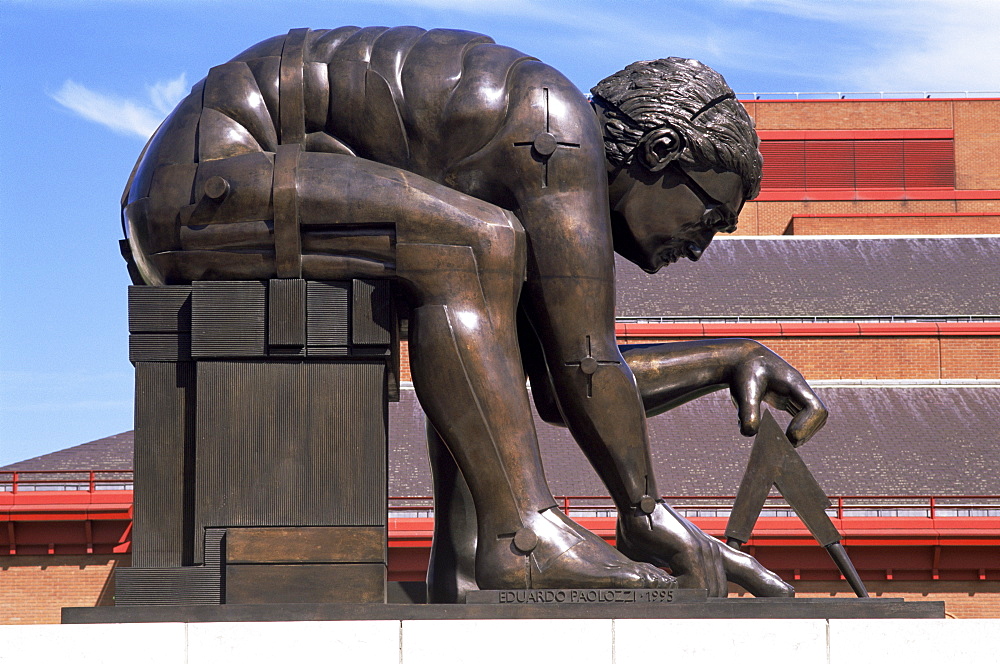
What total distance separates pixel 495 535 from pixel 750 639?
3.38 feet

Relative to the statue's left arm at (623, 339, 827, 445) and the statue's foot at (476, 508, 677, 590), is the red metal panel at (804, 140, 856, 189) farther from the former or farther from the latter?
the statue's foot at (476, 508, 677, 590)

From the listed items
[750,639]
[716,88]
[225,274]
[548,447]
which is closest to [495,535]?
[750,639]

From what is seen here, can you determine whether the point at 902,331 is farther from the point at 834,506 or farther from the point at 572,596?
the point at 572,596

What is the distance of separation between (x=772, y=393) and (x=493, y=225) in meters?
1.50

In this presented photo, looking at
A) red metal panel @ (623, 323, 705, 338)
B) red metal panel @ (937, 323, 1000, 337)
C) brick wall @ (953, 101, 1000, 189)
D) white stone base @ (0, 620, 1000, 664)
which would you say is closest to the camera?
white stone base @ (0, 620, 1000, 664)

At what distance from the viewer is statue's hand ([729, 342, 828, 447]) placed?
5836 millimetres

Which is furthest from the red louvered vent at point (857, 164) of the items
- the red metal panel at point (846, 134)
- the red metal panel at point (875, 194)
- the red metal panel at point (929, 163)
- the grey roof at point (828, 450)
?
the grey roof at point (828, 450)

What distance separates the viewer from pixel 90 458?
21281 millimetres

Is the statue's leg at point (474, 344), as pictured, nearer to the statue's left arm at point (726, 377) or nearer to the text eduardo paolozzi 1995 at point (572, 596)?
the text eduardo paolozzi 1995 at point (572, 596)

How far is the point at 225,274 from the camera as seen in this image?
544 centimetres

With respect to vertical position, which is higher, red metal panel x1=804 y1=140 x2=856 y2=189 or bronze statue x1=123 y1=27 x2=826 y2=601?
red metal panel x1=804 y1=140 x2=856 y2=189

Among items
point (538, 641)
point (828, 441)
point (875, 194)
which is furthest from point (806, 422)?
point (875, 194)

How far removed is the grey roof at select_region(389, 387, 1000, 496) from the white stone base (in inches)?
546

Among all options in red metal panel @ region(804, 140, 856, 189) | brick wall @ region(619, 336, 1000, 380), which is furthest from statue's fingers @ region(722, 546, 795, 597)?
red metal panel @ region(804, 140, 856, 189)
